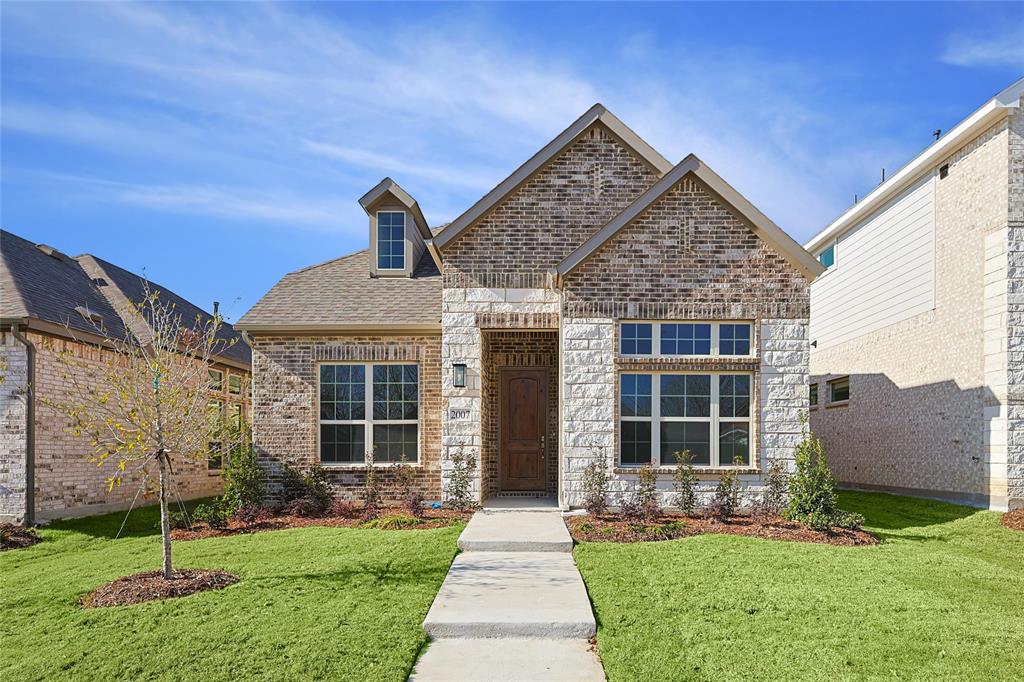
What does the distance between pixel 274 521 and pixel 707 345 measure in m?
7.41

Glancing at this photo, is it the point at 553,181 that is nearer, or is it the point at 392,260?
the point at 553,181

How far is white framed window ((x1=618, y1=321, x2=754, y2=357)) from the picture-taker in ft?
39.0

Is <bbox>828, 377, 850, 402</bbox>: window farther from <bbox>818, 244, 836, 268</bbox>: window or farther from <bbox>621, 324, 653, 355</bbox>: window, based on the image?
<bbox>621, 324, 653, 355</bbox>: window

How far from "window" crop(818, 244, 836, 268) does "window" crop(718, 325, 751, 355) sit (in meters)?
10.8

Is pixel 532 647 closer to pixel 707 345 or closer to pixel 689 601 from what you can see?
pixel 689 601

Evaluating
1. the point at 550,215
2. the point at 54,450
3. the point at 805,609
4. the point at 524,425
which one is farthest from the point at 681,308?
the point at 54,450

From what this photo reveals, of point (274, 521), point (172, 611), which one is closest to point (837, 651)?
point (172, 611)

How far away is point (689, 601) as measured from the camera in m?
7.07

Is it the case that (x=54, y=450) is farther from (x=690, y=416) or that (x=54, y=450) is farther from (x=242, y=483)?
(x=690, y=416)

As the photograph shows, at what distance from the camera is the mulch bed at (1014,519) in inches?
460

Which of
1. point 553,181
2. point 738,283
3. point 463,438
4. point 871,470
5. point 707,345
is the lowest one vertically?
point 871,470

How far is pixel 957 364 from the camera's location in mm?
14742

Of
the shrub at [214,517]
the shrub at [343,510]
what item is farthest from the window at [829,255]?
the shrub at [214,517]

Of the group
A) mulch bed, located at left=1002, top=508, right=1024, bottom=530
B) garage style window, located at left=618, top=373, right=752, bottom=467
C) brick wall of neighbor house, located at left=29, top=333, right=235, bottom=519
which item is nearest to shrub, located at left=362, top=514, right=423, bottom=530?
garage style window, located at left=618, top=373, right=752, bottom=467
